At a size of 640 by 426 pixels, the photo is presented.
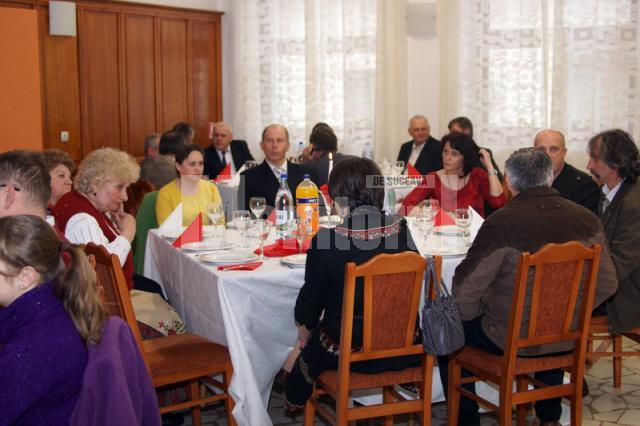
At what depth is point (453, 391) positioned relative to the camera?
122 inches

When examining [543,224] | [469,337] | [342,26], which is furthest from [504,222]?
[342,26]

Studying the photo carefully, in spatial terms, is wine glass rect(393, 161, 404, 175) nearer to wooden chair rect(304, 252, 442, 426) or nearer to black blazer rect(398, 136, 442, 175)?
black blazer rect(398, 136, 442, 175)

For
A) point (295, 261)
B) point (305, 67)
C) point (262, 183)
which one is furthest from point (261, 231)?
point (305, 67)

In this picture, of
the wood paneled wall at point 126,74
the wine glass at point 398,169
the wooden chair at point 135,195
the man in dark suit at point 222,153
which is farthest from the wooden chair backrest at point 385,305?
the wood paneled wall at point 126,74

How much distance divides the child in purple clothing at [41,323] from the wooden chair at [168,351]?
857mm

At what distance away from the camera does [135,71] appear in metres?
8.35

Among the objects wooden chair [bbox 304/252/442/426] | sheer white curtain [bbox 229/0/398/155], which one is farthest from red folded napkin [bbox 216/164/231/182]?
wooden chair [bbox 304/252/442/426]

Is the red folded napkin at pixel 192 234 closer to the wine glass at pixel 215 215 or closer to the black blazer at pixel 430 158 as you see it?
the wine glass at pixel 215 215

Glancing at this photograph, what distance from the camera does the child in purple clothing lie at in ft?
5.57

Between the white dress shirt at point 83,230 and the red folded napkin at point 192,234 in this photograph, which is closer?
the white dress shirt at point 83,230

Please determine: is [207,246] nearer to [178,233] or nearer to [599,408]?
[178,233]

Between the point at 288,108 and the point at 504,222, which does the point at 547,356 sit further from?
the point at 288,108

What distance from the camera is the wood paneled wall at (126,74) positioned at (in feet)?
25.5

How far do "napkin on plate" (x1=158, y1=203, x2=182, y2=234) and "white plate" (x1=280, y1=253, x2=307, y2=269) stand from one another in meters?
0.92
